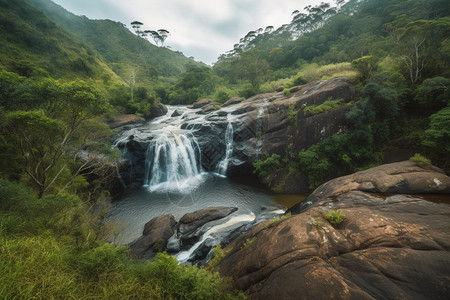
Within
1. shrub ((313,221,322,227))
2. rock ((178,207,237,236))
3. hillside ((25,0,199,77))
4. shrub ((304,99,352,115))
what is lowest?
rock ((178,207,237,236))

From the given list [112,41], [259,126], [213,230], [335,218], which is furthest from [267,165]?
[112,41]

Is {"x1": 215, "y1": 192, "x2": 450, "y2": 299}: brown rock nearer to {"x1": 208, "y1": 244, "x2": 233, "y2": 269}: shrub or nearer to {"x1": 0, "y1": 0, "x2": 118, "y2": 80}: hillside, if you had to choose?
{"x1": 208, "y1": 244, "x2": 233, "y2": 269}: shrub

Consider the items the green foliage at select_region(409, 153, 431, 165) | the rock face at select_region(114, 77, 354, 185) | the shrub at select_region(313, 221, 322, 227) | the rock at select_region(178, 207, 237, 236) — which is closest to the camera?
the shrub at select_region(313, 221, 322, 227)

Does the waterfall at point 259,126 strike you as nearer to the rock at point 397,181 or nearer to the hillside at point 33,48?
the rock at point 397,181

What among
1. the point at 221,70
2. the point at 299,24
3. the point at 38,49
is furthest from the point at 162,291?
the point at 299,24

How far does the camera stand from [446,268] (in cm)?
278

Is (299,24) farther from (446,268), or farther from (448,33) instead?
(446,268)

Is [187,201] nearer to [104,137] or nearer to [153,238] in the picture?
[153,238]

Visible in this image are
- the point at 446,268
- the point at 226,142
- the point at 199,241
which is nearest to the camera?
the point at 446,268

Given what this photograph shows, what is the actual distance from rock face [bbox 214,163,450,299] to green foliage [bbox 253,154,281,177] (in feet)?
31.2

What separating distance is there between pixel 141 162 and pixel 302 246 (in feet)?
50.4

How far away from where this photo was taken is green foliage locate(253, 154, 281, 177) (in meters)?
14.7

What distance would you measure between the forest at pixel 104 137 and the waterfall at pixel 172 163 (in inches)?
127

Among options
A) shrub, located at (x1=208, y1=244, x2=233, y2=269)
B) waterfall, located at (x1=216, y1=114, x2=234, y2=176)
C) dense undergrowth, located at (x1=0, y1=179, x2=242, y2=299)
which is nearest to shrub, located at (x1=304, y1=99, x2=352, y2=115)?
waterfall, located at (x1=216, y1=114, x2=234, y2=176)
